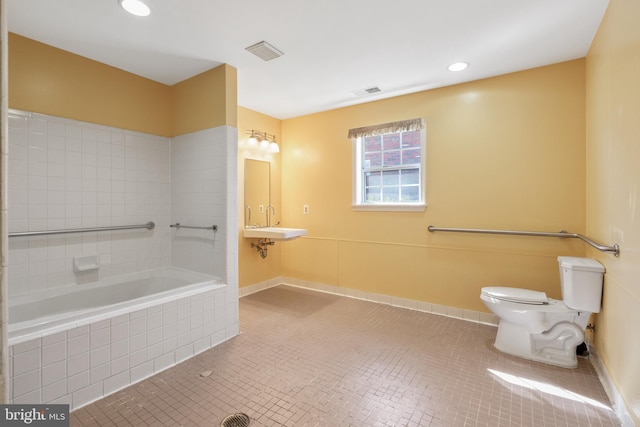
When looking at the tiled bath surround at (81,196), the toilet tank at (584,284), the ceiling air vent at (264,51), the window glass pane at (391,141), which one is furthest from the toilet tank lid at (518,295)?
the tiled bath surround at (81,196)

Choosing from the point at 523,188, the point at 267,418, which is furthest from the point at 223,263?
the point at 523,188

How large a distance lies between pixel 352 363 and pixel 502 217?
1971mm

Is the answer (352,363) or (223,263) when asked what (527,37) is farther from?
(223,263)

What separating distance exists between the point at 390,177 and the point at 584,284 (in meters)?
Result: 2.04

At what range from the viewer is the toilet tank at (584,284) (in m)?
2.05

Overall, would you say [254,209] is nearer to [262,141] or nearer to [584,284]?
[262,141]

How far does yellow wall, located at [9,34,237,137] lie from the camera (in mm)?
2250

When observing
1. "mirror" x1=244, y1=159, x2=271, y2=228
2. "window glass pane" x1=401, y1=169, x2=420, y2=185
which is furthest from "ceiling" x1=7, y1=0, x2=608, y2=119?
"mirror" x1=244, y1=159, x2=271, y2=228

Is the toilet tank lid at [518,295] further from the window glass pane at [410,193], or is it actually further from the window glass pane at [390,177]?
the window glass pane at [390,177]

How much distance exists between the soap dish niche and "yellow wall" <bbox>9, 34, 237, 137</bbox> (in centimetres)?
121

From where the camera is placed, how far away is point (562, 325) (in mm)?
2205

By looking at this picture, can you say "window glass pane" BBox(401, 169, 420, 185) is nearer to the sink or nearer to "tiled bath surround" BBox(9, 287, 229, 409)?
the sink

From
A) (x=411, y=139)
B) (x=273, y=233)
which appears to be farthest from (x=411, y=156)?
(x=273, y=233)

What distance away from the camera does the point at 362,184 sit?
379 cm
